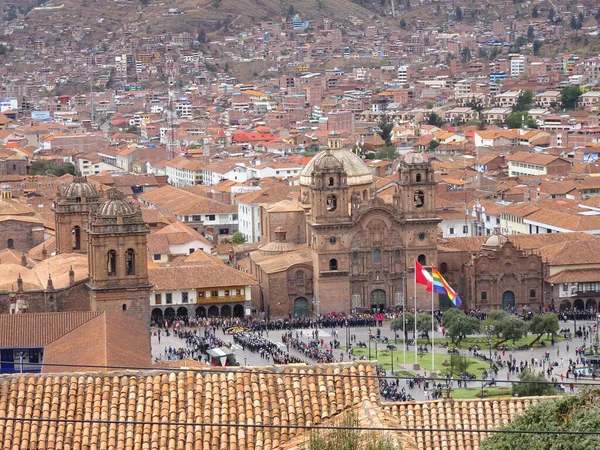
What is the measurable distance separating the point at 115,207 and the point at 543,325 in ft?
62.7

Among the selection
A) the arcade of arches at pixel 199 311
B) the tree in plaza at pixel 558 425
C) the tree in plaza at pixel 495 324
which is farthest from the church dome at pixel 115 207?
the tree in plaza at pixel 558 425

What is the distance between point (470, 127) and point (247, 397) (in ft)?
500

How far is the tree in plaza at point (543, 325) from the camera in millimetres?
70062

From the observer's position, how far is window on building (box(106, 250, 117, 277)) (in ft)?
198

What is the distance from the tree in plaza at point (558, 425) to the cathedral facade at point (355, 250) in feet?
187

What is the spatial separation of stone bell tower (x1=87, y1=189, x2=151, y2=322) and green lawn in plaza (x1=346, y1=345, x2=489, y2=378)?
34.3 feet

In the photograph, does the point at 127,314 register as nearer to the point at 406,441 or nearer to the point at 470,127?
the point at 406,441

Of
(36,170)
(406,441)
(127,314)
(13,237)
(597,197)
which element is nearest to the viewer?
(406,441)

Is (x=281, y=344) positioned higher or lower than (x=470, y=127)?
lower

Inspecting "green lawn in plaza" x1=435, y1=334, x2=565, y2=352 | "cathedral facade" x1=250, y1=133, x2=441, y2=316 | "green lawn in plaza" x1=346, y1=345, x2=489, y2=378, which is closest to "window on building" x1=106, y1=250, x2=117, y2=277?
"green lawn in plaza" x1=346, y1=345, x2=489, y2=378

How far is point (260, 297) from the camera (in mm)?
82062

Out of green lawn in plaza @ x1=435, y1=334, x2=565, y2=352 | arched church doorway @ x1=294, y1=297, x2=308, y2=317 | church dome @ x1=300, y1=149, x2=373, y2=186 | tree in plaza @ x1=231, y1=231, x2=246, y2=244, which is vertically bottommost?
green lawn in plaza @ x1=435, y1=334, x2=565, y2=352

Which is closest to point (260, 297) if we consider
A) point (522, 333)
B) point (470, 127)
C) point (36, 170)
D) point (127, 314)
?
point (522, 333)

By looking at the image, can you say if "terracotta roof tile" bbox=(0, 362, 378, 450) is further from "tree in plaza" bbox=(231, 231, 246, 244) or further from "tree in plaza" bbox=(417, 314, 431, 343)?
"tree in plaza" bbox=(231, 231, 246, 244)
